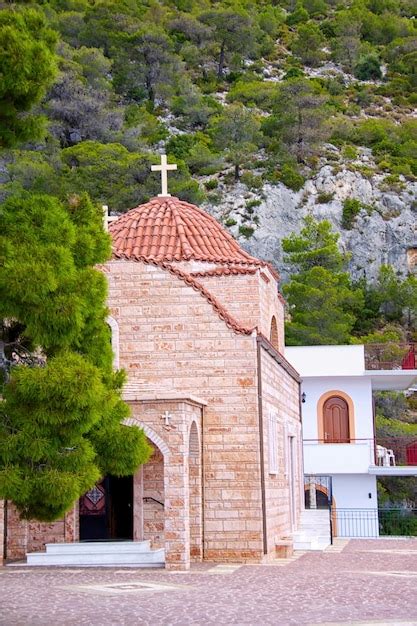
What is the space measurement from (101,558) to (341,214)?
1468 inches

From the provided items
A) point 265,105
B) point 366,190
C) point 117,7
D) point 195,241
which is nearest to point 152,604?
point 195,241

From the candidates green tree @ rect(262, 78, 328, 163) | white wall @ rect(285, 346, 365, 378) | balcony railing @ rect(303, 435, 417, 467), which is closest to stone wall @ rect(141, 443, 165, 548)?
balcony railing @ rect(303, 435, 417, 467)

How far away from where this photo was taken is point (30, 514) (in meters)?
8.34

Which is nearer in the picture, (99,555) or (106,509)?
(99,555)

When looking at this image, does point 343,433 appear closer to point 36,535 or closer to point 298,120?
point 36,535

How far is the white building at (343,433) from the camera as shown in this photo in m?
26.7

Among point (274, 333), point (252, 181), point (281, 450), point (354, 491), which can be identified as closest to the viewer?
point (281, 450)

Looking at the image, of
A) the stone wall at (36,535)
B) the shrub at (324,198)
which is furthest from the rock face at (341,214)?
the stone wall at (36,535)

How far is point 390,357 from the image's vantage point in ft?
109

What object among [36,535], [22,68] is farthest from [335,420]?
[22,68]

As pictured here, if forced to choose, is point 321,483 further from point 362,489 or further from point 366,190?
point 366,190

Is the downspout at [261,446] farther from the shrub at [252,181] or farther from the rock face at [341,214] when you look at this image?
the shrub at [252,181]

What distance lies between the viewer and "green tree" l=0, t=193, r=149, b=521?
7.65 metres

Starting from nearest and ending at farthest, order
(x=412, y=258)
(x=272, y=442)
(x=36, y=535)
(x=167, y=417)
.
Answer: (x=167, y=417), (x=36, y=535), (x=272, y=442), (x=412, y=258)
